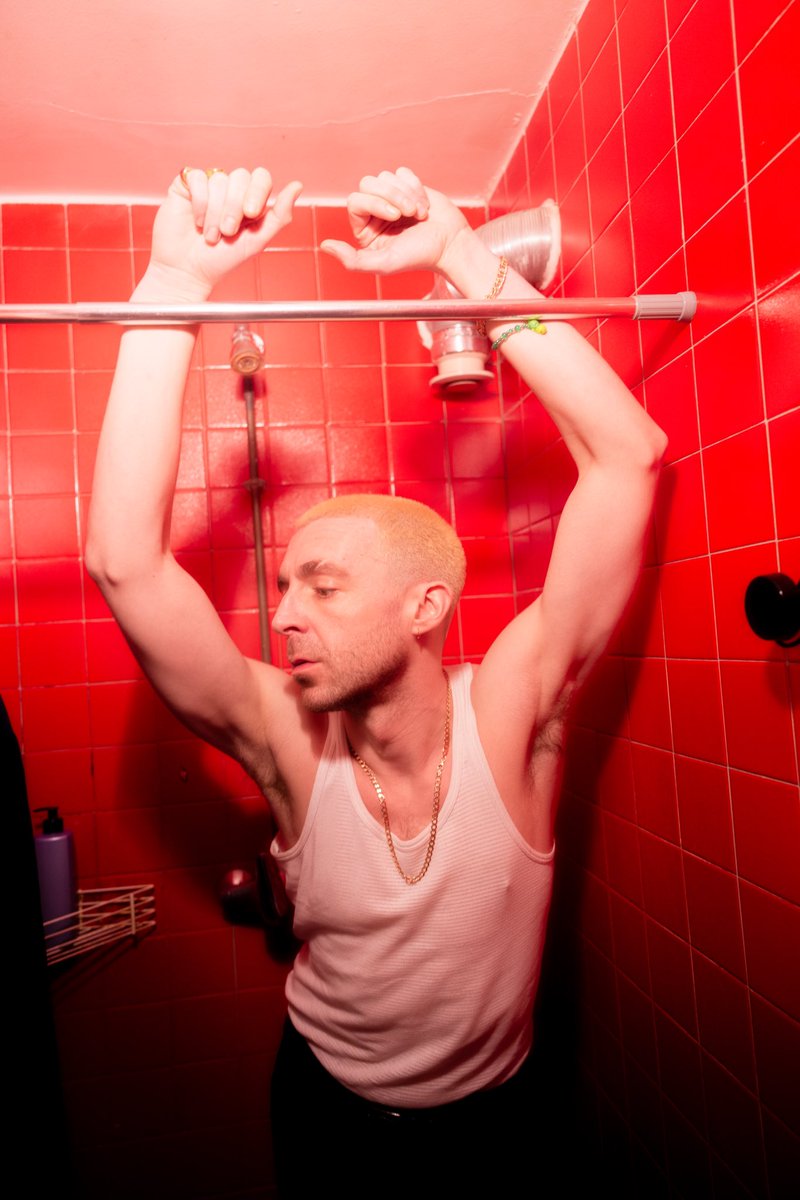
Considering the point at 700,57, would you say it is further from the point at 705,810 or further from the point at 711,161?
the point at 705,810

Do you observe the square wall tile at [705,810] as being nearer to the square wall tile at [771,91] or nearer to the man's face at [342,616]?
the man's face at [342,616]

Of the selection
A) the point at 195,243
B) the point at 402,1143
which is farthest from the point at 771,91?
the point at 402,1143

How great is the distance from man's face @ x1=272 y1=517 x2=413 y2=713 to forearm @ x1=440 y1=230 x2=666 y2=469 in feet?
1.16

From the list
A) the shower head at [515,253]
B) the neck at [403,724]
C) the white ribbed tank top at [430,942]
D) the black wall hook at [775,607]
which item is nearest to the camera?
the black wall hook at [775,607]

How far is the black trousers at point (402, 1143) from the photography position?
107cm

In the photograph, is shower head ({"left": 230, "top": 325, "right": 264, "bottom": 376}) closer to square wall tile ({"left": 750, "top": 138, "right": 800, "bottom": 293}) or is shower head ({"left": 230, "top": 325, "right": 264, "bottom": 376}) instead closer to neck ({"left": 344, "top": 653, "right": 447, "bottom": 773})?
neck ({"left": 344, "top": 653, "right": 447, "bottom": 773})

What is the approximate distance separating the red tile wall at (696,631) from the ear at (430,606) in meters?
0.31

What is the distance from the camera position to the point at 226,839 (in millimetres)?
1703

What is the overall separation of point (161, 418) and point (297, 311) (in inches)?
9.8

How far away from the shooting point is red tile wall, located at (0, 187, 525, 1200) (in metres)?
1.64

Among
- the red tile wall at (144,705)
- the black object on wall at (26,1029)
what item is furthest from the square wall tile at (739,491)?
the black object on wall at (26,1029)

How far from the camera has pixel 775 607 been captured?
739mm

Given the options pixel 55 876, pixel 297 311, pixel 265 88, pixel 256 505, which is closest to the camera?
pixel 297 311

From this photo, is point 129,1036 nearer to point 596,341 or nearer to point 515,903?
point 515,903
